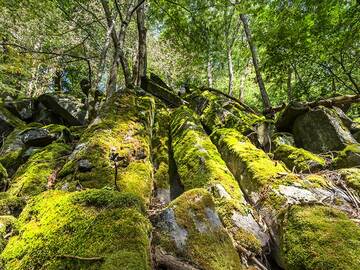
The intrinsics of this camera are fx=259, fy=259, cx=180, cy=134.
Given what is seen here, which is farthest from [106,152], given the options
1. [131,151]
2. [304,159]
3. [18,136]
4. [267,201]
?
[304,159]

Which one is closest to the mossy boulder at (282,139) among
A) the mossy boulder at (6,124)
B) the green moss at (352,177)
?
the green moss at (352,177)

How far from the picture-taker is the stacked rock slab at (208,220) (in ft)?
8.68

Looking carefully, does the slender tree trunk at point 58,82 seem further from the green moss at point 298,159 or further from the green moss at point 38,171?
the green moss at point 298,159

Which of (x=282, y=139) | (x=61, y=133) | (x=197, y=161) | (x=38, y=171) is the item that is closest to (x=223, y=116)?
(x=282, y=139)

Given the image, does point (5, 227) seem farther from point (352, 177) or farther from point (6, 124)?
point (6, 124)

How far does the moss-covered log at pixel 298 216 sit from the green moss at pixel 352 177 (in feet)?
1.68

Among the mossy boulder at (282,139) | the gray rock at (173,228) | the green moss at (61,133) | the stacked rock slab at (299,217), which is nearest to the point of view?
the stacked rock slab at (299,217)

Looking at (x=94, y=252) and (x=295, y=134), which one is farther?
(x=295, y=134)

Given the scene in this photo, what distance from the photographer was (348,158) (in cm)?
568

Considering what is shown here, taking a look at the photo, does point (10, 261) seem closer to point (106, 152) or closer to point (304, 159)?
point (106, 152)

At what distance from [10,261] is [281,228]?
2808mm

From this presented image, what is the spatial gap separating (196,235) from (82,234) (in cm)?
120

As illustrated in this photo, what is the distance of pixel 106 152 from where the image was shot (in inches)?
168

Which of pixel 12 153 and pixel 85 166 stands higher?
pixel 12 153
